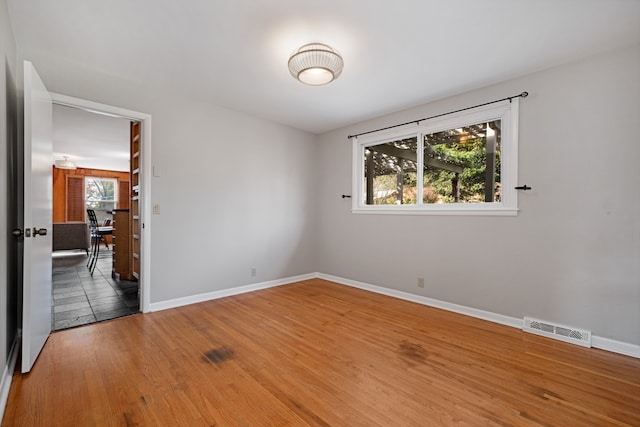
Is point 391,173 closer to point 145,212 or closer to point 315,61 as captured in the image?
point 315,61

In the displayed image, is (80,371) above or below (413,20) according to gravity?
below

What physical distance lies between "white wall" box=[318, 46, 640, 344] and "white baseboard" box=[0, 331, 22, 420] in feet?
12.0

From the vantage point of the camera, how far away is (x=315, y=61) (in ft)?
7.38

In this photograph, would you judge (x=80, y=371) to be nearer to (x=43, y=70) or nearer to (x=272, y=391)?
(x=272, y=391)

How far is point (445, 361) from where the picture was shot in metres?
2.18

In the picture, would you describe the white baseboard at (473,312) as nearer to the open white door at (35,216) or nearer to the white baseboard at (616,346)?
the white baseboard at (616,346)

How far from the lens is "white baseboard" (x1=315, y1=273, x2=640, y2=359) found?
2338 mm

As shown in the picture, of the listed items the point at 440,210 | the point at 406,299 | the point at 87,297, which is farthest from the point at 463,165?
the point at 87,297

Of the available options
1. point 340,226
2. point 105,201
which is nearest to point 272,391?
point 340,226

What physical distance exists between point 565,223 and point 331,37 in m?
2.62

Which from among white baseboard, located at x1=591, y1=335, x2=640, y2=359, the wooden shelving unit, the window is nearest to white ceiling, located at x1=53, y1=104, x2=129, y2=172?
the wooden shelving unit

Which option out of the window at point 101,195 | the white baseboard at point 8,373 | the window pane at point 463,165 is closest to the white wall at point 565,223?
the window pane at point 463,165

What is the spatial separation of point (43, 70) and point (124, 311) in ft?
8.04

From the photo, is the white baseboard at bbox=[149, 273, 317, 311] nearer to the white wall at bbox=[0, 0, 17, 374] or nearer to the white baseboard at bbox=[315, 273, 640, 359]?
the white baseboard at bbox=[315, 273, 640, 359]
